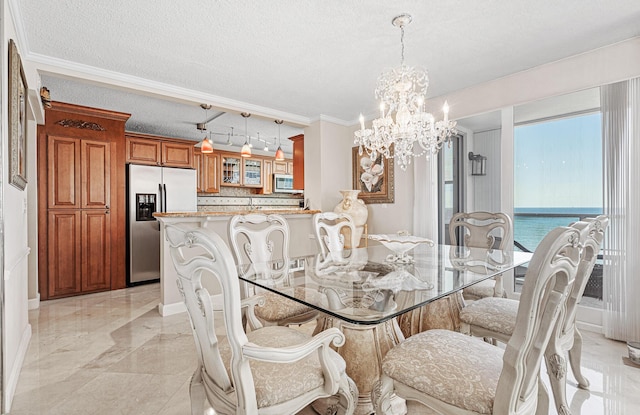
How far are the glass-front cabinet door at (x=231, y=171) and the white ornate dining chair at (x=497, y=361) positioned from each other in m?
5.70

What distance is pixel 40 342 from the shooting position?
104 inches

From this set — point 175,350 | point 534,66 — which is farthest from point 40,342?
point 534,66

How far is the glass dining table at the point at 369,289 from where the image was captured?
130 centimetres

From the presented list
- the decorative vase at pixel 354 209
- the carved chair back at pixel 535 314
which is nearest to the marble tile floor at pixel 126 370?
the carved chair back at pixel 535 314

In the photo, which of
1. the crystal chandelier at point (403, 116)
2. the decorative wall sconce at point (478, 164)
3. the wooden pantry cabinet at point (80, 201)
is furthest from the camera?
the wooden pantry cabinet at point (80, 201)

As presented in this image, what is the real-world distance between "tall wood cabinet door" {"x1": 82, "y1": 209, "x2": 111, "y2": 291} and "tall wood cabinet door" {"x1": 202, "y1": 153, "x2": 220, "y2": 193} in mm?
2032

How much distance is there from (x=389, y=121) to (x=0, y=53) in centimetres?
230

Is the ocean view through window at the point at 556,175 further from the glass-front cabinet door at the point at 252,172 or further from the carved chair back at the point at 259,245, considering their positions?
the glass-front cabinet door at the point at 252,172

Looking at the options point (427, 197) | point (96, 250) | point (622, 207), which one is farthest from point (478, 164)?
point (96, 250)

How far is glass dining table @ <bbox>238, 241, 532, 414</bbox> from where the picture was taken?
1298mm

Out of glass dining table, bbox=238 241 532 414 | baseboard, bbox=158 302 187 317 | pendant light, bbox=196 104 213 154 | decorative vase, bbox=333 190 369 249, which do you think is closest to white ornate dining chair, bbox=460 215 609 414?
glass dining table, bbox=238 241 532 414

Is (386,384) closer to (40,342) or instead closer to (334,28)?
(334,28)

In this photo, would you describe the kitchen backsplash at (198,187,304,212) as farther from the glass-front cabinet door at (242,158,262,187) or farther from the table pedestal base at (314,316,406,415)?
the table pedestal base at (314,316,406,415)

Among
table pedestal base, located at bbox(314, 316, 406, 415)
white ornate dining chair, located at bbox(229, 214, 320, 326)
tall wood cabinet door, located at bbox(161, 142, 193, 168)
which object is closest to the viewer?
table pedestal base, located at bbox(314, 316, 406, 415)
